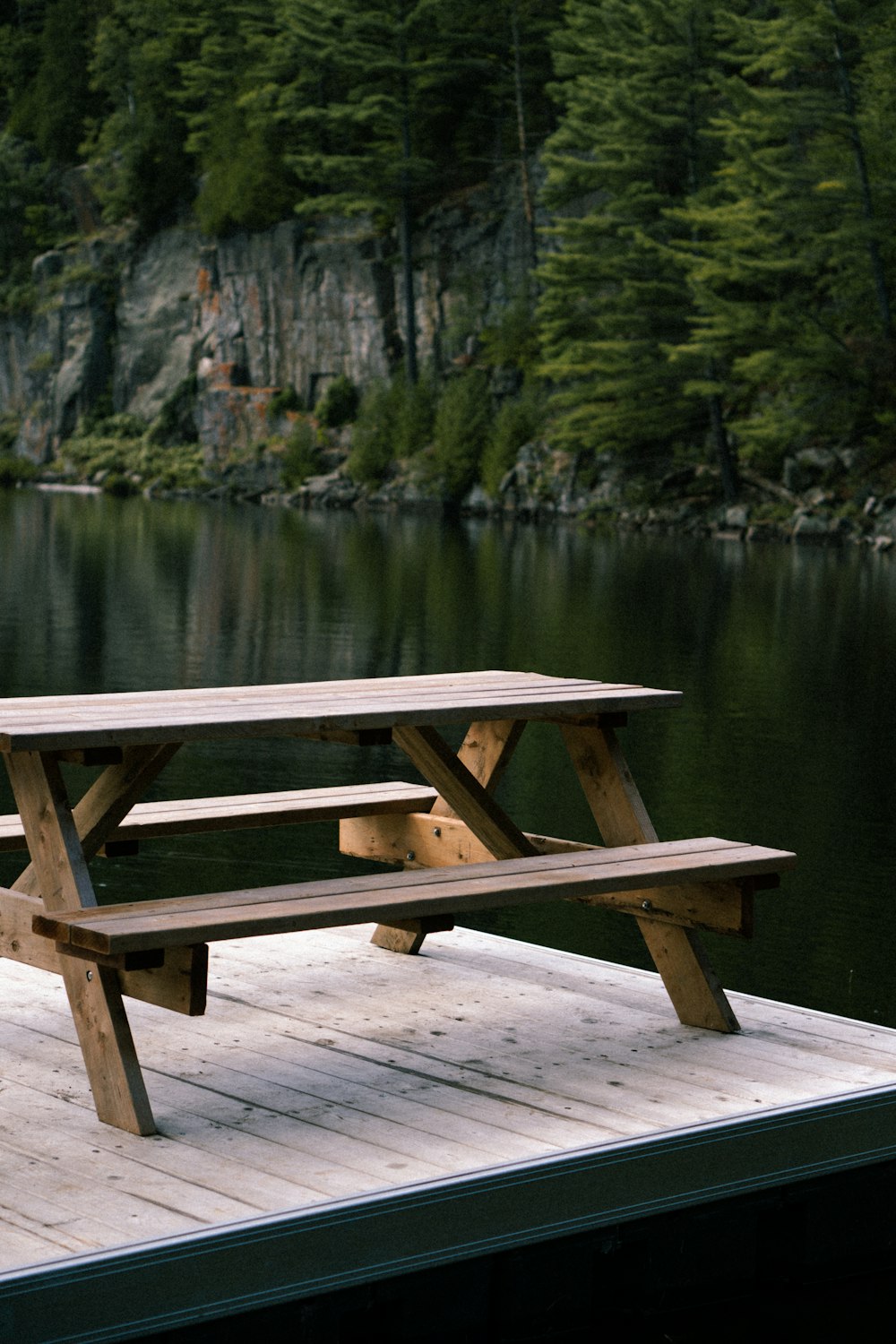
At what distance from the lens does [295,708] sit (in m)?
4.21

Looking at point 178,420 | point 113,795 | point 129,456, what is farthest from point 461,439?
point 113,795

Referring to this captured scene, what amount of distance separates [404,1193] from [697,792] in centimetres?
732

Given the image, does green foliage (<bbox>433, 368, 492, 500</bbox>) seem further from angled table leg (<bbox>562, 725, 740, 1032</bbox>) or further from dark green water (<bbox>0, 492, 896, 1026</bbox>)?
angled table leg (<bbox>562, 725, 740, 1032</bbox>)

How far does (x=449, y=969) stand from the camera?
5.35 m

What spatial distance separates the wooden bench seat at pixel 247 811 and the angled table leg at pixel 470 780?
0.61ft

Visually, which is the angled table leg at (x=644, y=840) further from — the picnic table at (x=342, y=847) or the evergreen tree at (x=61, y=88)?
the evergreen tree at (x=61, y=88)

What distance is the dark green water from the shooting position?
7965 millimetres

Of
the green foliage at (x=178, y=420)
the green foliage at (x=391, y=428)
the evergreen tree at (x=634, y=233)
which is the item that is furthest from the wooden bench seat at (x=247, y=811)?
the green foliage at (x=178, y=420)

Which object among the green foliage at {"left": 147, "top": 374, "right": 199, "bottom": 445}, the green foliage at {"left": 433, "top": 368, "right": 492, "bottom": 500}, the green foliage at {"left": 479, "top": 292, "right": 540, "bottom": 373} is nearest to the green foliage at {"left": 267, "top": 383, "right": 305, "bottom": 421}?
the green foliage at {"left": 147, "top": 374, "right": 199, "bottom": 445}

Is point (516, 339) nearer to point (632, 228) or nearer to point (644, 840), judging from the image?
point (632, 228)

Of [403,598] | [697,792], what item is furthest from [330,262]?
[697,792]

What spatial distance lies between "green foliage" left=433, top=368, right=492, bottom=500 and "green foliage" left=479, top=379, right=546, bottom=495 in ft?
2.06

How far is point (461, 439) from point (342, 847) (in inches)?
1769

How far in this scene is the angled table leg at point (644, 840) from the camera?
4707 mm
